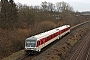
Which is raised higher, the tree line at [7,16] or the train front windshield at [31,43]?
the tree line at [7,16]

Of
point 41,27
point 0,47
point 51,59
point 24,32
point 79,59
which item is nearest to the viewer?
point 51,59

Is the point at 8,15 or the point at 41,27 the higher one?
the point at 8,15

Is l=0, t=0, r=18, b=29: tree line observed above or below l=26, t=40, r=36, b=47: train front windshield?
above

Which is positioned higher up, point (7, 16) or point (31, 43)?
point (7, 16)

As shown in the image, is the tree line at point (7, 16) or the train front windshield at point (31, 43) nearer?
the train front windshield at point (31, 43)

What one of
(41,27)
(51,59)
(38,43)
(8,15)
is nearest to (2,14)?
(8,15)

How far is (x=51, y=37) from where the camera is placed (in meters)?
36.1

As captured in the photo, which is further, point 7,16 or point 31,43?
point 7,16

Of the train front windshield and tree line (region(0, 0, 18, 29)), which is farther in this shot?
tree line (region(0, 0, 18, 29))

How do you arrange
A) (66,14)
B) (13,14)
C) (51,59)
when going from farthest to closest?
(66,14)
(13,14)
(51,59)

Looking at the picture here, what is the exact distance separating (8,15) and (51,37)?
50.3 ft

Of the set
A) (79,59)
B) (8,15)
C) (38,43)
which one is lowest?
(79,59)

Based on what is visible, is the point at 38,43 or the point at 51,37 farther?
the point at 51,37

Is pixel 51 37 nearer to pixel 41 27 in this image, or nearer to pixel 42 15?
pixel 41 27
